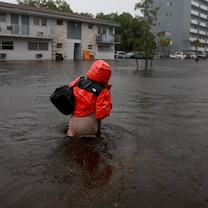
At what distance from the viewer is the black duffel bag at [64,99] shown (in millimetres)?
4712

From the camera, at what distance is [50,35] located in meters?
37.5

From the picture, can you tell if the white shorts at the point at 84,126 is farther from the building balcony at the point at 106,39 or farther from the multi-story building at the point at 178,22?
the multi-story building at the point at 178,22

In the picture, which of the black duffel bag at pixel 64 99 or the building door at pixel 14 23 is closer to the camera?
the black duffel bag at pixel 64 99

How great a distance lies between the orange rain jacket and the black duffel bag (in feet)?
0.28

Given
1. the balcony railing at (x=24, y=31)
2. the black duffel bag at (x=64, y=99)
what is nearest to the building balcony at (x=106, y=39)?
the balcony railing at (x=24, y=31)

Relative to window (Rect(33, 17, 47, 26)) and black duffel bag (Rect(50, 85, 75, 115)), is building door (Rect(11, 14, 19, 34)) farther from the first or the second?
black duffel bag (Rect(50, 85, 75, 115))

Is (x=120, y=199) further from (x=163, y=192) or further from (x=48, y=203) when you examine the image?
(x=48, y=203)

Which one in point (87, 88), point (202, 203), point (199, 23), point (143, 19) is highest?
point (199, 23)

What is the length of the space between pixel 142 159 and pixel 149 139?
0.99 m

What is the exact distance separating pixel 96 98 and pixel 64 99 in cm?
52

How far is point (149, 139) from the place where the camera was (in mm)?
5070

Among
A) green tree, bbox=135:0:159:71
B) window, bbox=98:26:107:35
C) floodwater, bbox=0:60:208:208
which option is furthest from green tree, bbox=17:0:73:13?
floodwater, bbox=0:60:208:208

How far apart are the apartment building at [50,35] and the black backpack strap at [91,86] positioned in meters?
30.0

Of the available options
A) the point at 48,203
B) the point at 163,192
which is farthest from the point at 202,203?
the point at 48,203
